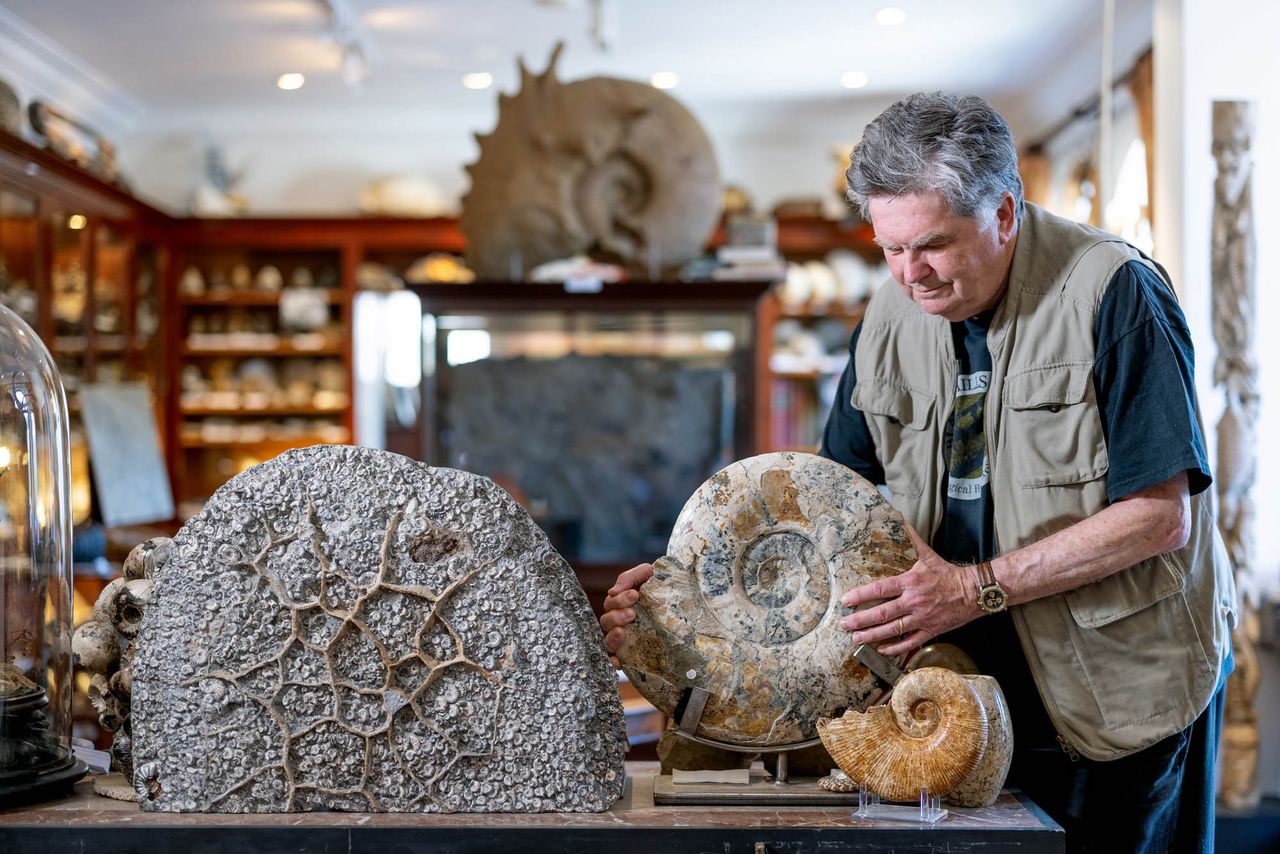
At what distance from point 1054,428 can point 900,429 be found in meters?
0.27

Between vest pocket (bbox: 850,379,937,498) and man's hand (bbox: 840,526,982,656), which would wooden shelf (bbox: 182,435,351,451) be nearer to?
vest pocket (bbox: 850,379,937,498)

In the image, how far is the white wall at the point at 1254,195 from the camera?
3.46 meters

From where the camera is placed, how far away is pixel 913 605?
A: 4.82 feet

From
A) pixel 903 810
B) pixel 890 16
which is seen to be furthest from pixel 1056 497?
pixel 890 16

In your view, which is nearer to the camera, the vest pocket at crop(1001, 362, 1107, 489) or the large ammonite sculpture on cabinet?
the vest pocket at crop(1001, 362, 1107, 489)

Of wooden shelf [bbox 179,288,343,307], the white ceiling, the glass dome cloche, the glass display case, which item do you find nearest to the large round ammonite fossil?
the glass dome cloche

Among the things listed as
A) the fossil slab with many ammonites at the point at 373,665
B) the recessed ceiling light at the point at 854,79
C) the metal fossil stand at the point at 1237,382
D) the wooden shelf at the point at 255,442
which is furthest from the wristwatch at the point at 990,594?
the wooden shelf at the point at 255,442

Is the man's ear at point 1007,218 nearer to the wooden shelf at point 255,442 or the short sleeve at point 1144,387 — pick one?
the short sleeve at point 1144,387

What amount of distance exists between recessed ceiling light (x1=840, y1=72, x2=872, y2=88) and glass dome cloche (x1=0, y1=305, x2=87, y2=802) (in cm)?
548

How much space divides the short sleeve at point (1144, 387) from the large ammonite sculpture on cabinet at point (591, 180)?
2.80m

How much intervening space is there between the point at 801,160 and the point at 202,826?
668 centimetres

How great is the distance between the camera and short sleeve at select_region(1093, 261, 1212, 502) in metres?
1.44

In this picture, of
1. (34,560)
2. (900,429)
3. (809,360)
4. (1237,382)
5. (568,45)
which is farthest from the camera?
(809,360)

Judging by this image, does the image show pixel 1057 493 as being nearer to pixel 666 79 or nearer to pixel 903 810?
pixel 903 810
